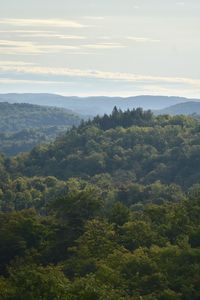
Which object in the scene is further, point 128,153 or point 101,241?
point 128,153

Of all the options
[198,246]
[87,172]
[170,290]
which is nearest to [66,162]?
[87,172]

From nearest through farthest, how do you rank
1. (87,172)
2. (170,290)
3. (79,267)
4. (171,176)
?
1. (170,290)
2. (79,267)
3. (171,176)
4. (87,172)

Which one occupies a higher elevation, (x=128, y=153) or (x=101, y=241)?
(x=101, y=241)

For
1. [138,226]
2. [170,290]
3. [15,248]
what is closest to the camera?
[170,290]

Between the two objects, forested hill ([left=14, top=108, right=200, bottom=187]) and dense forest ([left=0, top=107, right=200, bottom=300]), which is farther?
forested hill ([left=14, top=108, right=200, bottom=187])

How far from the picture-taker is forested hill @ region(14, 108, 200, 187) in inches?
4555

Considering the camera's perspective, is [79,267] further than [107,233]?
No

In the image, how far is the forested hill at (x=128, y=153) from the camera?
4555 inches

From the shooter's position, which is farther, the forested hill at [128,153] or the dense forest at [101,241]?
the forested hill at [128,153]

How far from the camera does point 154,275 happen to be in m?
36.4

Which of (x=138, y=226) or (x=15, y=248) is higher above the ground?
(x=138, y=226)

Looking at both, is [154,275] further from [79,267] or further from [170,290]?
[79,267]

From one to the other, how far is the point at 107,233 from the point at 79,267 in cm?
591

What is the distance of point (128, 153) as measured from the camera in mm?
128250
